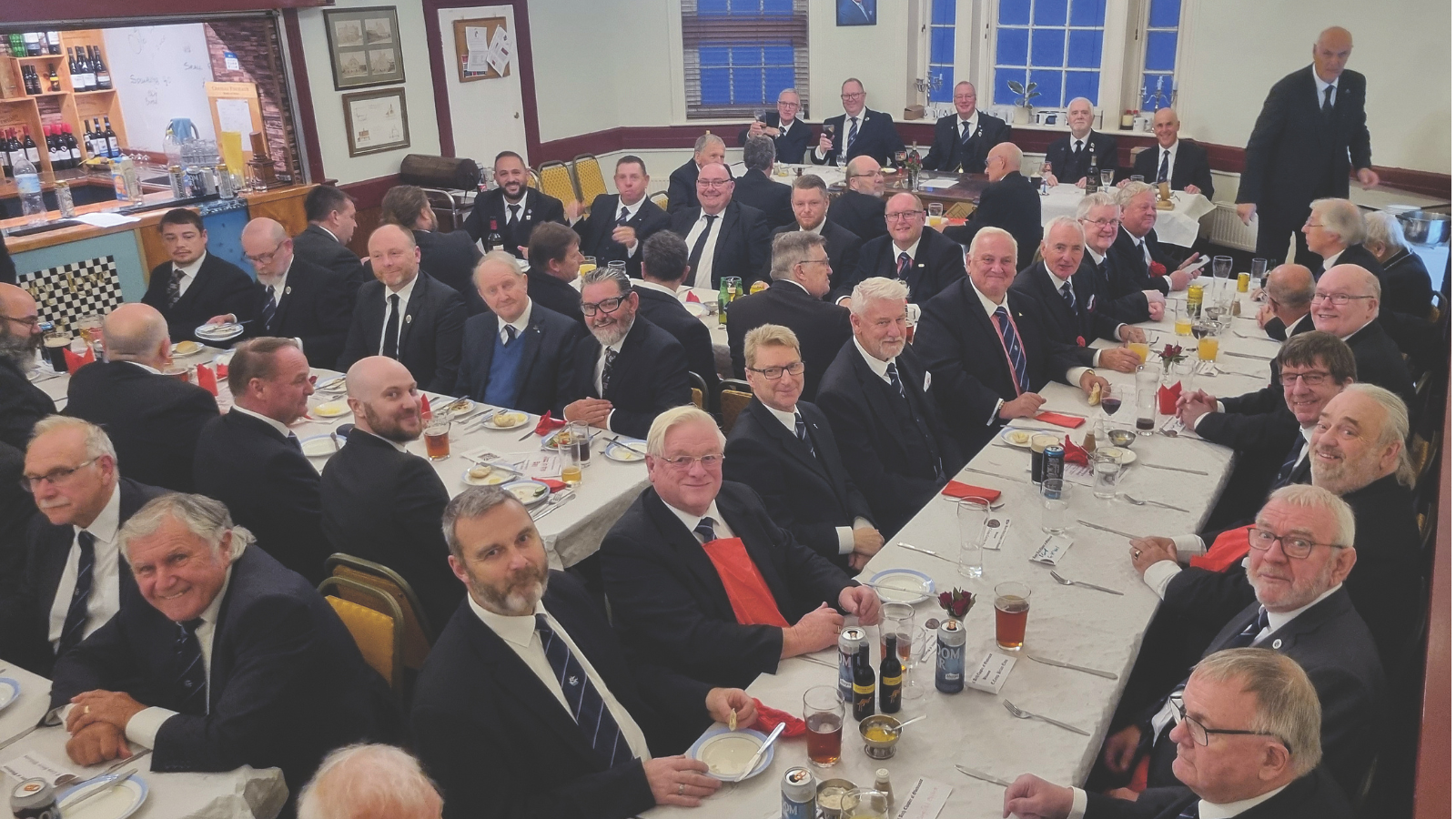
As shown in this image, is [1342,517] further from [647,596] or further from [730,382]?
[730,382]

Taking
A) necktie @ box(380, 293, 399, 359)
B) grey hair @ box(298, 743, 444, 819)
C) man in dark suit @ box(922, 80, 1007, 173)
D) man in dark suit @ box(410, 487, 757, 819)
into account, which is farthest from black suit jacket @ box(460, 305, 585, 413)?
man in dark suit @ box(922, 80, 1007, 173)

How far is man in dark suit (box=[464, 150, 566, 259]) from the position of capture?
8.01m

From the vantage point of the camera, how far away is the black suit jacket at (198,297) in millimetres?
6117

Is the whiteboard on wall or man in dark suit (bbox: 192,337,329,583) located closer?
man in dark suit (bbox: 192,337,329,583)

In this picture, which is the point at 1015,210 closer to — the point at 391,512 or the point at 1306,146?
the point at 1306,146

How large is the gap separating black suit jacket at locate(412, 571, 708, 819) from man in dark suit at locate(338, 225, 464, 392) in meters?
3.14

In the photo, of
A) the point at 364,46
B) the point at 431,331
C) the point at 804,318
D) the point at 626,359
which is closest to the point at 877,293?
the point at 804,318

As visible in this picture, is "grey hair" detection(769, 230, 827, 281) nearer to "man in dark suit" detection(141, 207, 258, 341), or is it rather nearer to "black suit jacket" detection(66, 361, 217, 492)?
"black suit jacket" detection(66, 361, 217, 492)

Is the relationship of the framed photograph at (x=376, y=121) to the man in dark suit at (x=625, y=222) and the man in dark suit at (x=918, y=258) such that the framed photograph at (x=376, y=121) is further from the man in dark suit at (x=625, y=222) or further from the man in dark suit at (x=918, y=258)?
the man in dark suit at (x=918, y=258)

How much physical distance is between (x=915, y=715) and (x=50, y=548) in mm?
2778

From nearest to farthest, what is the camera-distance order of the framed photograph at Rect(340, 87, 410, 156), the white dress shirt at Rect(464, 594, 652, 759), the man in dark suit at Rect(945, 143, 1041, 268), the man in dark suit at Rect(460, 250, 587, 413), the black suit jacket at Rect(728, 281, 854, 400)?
the white dress shirt at Rect(464, 594, 652, 759) → the man in dark suit at Rect(460, 250, 587, 413) → the black suit jacket at Rect(728, 281, 854, 400) → the man in dark suit at Rect(945, 143, 1041, 268) → the framed photograph at Rect(340, 87, 410, 156)

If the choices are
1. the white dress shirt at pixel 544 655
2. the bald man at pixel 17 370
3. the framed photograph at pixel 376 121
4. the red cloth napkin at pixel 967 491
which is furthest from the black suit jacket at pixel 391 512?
the framed photograph at pixel 376 121

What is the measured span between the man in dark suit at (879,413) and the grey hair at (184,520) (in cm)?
228

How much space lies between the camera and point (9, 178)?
931cm
